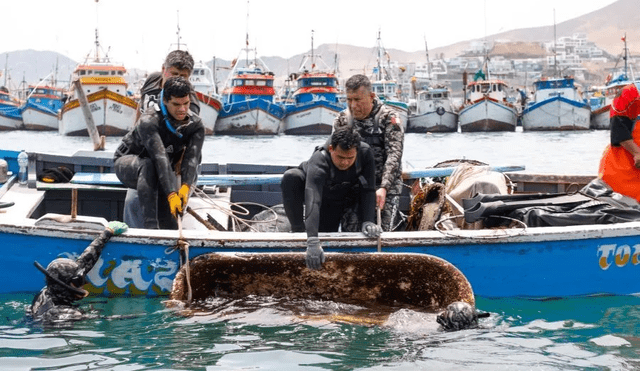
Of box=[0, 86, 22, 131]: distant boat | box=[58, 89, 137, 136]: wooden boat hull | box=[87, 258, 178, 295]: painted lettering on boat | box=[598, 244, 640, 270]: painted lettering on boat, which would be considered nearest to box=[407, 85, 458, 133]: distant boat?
box=[58, 89, 137, 136]: wooden boat hull

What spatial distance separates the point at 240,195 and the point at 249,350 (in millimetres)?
3864

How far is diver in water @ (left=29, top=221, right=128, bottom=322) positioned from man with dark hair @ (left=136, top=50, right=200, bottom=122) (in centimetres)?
172

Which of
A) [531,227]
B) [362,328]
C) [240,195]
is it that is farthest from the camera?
[240,195]

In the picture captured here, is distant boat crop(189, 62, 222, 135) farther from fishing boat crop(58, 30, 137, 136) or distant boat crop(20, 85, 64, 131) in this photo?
distant boat crop(20, 85, 64, 131)

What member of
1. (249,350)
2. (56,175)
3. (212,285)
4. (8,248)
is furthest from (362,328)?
(56,175)

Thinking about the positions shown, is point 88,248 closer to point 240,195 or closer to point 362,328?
point 362,328

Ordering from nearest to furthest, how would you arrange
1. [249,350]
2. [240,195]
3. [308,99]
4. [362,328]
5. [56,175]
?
[249,350] → [362,328] → [56,175] → [240,195] → [308,99]

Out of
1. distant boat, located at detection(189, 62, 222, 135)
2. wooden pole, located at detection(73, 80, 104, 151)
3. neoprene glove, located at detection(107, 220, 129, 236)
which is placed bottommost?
neoprene glove, located at detection(107, 220, 129, 236)

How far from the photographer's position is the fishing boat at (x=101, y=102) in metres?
53.2

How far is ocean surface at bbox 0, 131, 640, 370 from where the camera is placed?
15.7ft

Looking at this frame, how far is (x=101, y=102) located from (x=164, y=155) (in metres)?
49.5

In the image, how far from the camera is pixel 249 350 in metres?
5.01

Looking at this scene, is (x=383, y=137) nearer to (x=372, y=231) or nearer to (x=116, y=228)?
(x=372, y=231)

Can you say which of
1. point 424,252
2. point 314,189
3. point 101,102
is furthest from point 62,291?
point 101,102
